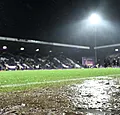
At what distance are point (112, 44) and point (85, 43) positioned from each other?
23.4ft

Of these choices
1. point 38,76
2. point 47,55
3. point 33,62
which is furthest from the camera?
point 47,55

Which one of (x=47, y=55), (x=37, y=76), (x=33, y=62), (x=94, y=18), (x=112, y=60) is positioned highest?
(x=94, y=18)

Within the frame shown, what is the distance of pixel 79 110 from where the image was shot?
8.66 ft

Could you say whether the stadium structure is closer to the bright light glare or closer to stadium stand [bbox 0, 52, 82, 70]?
stadium stand [bbox 0, 52, 82, 70]

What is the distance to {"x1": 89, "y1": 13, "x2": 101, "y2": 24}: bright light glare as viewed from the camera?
111 ft

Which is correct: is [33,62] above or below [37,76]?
above

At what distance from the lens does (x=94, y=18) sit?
3506 cm

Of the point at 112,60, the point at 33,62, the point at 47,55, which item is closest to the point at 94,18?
the point at 33,62

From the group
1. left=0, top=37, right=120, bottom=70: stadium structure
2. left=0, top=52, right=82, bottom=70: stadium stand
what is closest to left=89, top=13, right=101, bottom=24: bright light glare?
left=0, top=37, right=120, bottom=70: stadium structure

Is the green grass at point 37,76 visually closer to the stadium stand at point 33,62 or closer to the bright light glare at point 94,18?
the stadium stand at point 33,62

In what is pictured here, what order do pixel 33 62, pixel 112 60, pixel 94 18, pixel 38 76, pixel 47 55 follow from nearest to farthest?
1. pixel 38 76
2. pixel 94 18
3. pixel 33 62
4. pixel 47 55
5. pixel 112 60

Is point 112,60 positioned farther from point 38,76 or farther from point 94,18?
point 38,76

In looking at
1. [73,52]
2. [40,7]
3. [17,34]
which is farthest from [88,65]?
[40,7]

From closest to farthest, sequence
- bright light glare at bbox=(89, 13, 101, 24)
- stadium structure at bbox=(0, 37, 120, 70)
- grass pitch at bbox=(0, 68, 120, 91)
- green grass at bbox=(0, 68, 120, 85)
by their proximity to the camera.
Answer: grass pitch at bbox=(0, 68, 120, 91), green grass at bbox=(0, 68, 120, 85), bright light glare at bbox=(89, 13, 101, 24), stadium structure at bbox=(0, 37, 120, 70)
